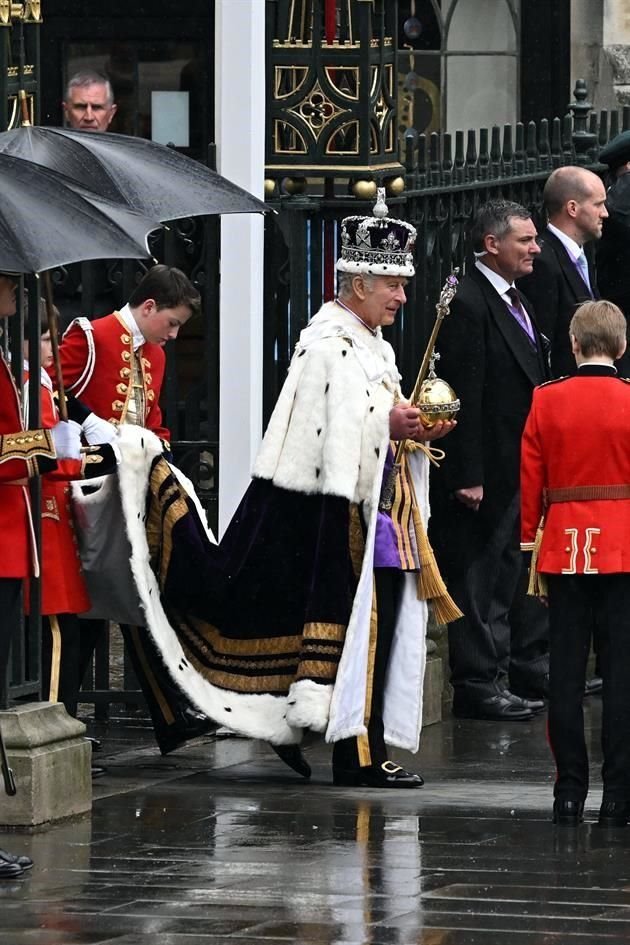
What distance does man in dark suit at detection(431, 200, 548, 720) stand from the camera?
440 inches

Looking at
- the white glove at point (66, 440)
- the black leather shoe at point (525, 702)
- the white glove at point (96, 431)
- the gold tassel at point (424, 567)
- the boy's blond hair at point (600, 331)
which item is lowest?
the black leather shoe at point (525, 702)

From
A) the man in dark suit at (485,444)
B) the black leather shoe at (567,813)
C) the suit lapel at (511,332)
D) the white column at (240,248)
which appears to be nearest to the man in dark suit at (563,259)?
the man in dark suit at (485,444)

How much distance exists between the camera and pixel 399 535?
9789 mm

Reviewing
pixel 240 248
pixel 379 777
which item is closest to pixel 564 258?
pixel 240 248

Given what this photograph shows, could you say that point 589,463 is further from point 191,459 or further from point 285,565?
point 191,459

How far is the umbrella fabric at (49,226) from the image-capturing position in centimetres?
801

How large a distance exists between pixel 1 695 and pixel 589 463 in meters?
1.95

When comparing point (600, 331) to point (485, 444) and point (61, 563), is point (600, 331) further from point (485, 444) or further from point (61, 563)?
point (485, 444)

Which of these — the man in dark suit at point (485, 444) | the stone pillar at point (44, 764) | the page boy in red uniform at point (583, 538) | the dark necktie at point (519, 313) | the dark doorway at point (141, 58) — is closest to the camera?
the stone pillar at point (44, 764)

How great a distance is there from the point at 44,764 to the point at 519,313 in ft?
11.3

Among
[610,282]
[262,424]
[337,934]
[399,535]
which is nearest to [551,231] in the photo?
[610,282]

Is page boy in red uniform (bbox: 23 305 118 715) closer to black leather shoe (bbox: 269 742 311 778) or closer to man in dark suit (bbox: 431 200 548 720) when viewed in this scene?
black leather shoe (bbox: 269 742 311 778)

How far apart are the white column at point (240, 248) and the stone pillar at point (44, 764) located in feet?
6.45

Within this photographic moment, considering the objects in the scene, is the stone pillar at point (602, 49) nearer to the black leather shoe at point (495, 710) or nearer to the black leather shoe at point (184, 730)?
the black leather shoe at point (495, 710)
